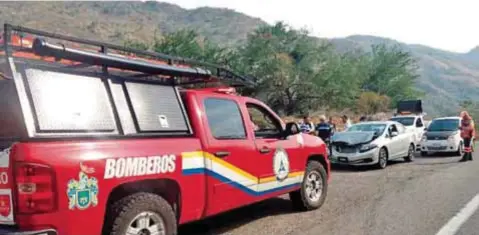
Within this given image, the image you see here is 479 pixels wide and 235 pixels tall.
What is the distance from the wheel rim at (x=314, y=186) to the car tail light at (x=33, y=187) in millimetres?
4619

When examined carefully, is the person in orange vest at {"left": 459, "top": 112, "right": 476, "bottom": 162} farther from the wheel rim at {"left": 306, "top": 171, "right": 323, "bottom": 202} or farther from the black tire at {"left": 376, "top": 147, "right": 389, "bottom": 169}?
the wheel rim at {"left": 306, "top": 171, "right": 323, "bottom": 202}

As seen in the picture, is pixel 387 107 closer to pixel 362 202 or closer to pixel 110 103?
pixel 362 202

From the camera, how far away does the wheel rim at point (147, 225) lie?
14.4 feet

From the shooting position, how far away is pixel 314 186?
25.6 feet

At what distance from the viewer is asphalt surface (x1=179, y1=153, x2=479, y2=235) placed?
20.8ft

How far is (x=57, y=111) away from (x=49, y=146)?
1.13ft

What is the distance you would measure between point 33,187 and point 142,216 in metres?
1.10

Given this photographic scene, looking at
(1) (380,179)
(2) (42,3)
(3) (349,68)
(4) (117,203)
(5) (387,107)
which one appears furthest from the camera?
(2) (42,3)

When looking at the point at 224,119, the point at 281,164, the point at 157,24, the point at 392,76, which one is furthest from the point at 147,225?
the point at 157,24

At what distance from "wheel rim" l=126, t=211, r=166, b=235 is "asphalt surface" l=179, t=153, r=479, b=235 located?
69.2 inches

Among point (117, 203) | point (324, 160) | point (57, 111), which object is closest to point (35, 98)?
point (57, 111)

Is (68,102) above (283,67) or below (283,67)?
below

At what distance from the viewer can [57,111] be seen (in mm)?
3990

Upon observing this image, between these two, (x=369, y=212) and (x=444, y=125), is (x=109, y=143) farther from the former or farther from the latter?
(x=444, y=125)
